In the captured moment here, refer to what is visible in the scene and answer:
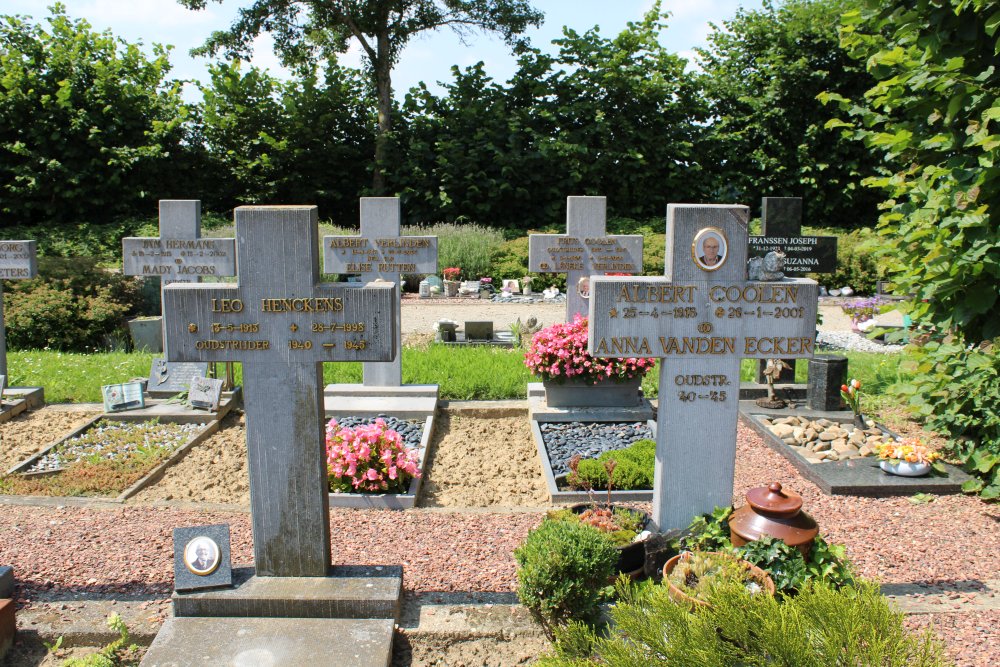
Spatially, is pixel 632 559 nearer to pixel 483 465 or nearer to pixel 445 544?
pixel 445 544

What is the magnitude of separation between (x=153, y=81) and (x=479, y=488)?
978 inches

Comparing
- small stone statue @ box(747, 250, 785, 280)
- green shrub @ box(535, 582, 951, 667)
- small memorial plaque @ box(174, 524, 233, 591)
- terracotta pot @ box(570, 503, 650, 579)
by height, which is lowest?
terracotta pot @ box(570, 503, 650, 579)

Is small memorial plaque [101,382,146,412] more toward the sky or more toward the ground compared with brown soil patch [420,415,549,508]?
more toward the sky

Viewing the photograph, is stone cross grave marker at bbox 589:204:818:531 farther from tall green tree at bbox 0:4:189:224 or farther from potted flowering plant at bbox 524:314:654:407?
tall green tree at bbox 0:4:189:224

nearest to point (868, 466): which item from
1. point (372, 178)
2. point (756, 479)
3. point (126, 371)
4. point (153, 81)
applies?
point (756, 479)

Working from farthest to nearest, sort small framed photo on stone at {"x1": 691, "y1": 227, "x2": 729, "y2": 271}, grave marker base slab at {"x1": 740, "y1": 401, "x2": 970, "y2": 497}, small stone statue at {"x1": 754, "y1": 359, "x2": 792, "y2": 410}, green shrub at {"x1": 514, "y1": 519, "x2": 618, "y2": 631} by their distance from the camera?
1. small stone statue at {"x1": 754, "y1": 359, "x2": 792, "y2": 410}
2. grave marker base slab at {"x1": 740, "y1": 401, "x2": 970, "y2": 497}
3. small framed photo on stone at {"x1": 691, "y1": 227, "x2": 729, "y2": 271}
4. green shrub at {"x1": 514, "y1": 519, "x2": 618, "y2": 631}

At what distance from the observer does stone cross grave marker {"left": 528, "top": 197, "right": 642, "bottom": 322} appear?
32.1 ft

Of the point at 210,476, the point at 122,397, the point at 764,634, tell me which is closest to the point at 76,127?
the point at 122,397

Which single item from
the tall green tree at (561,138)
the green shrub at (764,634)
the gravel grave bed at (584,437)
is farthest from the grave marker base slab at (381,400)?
the tall green tree at (561,138)

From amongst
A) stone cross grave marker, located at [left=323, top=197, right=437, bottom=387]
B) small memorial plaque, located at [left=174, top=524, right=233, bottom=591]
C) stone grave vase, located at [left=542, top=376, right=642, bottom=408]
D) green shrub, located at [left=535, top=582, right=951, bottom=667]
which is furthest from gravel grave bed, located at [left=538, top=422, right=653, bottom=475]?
green shrub, located at [left=535, top=582, right=951, bottom=667]

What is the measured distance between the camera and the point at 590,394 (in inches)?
336

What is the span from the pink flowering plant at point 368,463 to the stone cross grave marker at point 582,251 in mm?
4031

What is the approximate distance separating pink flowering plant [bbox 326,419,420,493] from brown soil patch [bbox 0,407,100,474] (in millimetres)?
3095

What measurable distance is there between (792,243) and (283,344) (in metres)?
7.24
